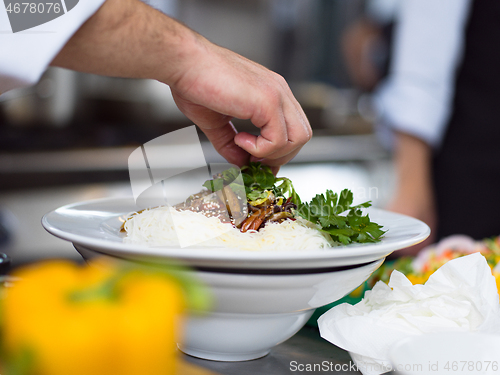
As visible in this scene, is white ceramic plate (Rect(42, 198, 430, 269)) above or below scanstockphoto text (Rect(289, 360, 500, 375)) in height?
above

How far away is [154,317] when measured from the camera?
0.41 meters

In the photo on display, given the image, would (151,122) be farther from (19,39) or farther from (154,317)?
(154,317)

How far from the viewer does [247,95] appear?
2.14ft

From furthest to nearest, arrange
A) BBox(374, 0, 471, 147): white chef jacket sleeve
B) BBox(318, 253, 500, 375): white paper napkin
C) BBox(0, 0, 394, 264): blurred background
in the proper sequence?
BBox(0, 0, 394, 264): blurred background < BBox(374, 0, 471, 147): white chef jacket sleeve < BBox(318, 253, 500, 375): white paper napkin

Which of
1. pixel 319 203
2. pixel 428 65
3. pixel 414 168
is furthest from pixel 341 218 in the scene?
pixel 428 65

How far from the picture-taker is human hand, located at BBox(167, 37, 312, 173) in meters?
0.65

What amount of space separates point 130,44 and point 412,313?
0.49 metres

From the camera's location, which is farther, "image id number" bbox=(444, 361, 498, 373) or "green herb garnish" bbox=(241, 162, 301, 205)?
"green herb garnish" bbox=(241, 162, 301, 205)

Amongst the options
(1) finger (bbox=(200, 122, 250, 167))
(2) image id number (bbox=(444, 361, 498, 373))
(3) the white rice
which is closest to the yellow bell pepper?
(3) the white rice

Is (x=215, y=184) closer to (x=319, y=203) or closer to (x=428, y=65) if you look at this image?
(x=319, y=203)

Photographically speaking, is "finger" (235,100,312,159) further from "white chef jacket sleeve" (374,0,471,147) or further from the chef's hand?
"white chef jacket sleeve" (374,0,471,147)

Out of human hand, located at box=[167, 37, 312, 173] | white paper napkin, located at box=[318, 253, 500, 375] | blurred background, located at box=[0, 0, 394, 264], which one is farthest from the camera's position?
blurred background, located at box=[0, 0, 394, 264]

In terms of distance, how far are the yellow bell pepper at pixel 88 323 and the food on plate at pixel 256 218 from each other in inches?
6.1

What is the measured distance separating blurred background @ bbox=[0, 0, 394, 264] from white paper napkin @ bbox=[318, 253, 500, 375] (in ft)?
0.66
